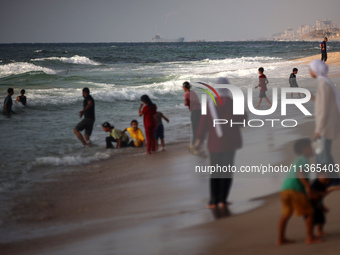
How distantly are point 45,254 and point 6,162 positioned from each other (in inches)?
196

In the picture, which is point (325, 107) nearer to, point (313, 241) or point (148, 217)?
point (313, 241)

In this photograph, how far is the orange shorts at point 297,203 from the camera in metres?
3.77

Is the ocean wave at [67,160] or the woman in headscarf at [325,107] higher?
the woman in headscarf at [325,107]

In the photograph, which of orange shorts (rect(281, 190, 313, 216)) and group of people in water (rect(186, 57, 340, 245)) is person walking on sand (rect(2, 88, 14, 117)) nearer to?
group of people in water (rect(186, 57, 340, 245))

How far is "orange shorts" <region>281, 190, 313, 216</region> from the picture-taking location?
12.4ft

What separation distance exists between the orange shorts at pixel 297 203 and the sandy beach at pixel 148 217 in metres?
0.37

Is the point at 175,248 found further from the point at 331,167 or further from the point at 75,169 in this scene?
the point at 75,169

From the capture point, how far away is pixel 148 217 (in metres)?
5.55

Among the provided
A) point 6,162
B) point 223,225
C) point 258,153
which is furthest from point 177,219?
point 6,162

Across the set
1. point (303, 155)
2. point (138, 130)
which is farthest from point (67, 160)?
point (303, 155)

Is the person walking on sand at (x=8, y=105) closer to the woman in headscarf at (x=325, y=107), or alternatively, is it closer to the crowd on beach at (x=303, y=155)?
the crowd on beach at (x=303, y=155)

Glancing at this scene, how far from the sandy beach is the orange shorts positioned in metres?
0.37

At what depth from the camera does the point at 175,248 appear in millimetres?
4457

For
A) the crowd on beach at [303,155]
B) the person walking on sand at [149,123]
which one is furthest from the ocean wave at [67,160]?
the crowd on beach at [303,155]
